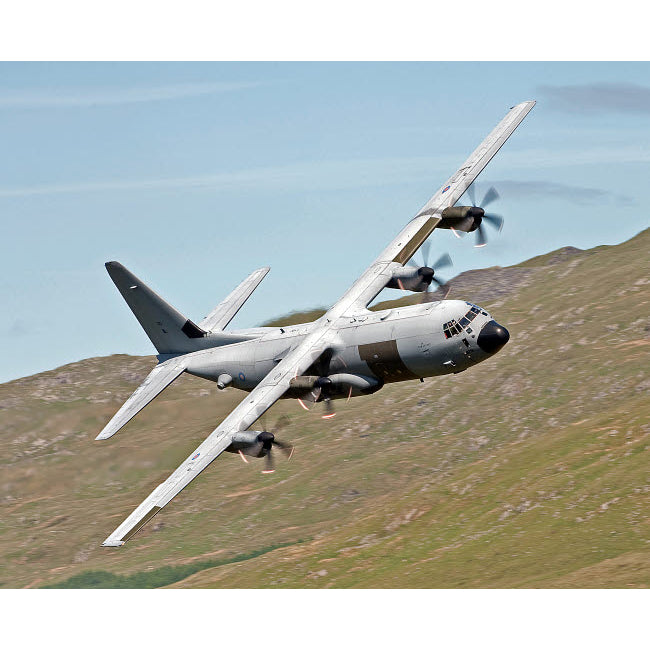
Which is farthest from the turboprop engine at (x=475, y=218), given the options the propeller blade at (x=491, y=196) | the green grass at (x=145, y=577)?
the green grass at (x=145, y=577)

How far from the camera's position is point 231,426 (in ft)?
160

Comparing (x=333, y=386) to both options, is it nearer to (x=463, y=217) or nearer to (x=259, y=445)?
(x=259, y=445)

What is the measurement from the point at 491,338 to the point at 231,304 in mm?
20405

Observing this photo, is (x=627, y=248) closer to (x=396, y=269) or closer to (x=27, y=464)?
(x=27, y=464)

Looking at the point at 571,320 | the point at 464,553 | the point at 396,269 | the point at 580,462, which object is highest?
the point at 571,320

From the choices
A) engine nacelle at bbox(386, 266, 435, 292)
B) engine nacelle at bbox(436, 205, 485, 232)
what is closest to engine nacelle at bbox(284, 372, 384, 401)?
engine nacelle at bbox(386, 266, 435, 292)

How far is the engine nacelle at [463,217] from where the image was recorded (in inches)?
2328

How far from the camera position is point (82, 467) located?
107312mm

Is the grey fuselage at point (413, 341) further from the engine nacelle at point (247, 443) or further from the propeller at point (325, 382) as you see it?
the engine nacelle at point (247, 443)

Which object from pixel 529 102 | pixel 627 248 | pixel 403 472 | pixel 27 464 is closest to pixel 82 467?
pixel 27 464

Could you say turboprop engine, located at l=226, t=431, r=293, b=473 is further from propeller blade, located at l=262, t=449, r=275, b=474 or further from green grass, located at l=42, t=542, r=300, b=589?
green grass, located at l=42, t=542, r=300, b=589

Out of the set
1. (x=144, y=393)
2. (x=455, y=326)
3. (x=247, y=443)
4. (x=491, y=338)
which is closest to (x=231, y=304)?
(x=144, y=393)

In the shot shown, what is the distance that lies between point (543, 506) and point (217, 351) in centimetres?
4826

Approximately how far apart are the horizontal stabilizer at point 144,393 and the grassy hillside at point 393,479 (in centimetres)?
2402
